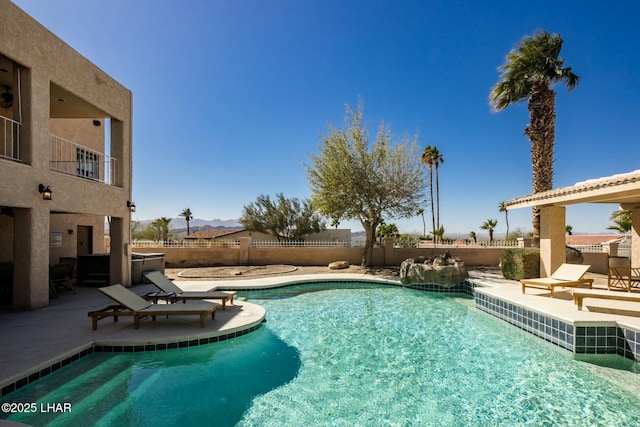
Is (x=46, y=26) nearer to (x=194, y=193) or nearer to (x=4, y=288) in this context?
(x=4, y=288)

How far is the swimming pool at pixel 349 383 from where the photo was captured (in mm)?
3982

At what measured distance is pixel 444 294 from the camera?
12070 millimetres

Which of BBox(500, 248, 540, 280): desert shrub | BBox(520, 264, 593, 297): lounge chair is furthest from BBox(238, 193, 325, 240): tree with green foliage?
BBox(520, 264, 593, 297): lounge chair

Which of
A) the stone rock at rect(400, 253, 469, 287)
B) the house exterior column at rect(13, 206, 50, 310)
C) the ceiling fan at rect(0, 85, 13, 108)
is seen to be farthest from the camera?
the stone rock at rect(400, 253, 469, 287)

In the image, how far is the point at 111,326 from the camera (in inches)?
257

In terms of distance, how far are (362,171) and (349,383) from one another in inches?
508

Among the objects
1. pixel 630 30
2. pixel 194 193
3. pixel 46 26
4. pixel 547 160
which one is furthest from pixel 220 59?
pixel 194 193

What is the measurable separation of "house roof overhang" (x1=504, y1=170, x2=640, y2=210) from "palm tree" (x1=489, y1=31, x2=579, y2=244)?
3.43 meters

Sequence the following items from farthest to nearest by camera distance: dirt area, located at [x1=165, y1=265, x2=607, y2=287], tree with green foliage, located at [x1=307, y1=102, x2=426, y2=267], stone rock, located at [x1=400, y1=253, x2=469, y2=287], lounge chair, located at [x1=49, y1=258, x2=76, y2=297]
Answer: tree with green foliage, located at [x1=307, y1=102, x2=426, y2=267] < dirt area, located at [x1=165, y1=265, x2=607, y2=287] < stone rock, located at [x1=400, y1=253, x2=469, y2=287] < lounge chair, located at [x1=49, y1=258, x2=76, y2=297]

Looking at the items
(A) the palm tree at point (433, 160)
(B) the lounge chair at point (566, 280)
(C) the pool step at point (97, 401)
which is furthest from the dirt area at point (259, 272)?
(A) the palm tree at point (433, 160)

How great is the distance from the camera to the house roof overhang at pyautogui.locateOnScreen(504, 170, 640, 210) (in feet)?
25.6

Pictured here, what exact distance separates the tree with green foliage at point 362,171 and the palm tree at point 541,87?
A: 545 centimetres

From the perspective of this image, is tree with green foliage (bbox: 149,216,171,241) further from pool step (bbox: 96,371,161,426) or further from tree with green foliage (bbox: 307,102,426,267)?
pool step (bbox: 96,371,161,426)

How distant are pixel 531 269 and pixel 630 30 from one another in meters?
10.5
